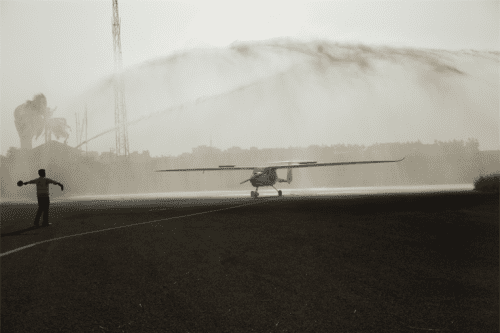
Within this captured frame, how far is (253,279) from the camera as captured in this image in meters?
13.0

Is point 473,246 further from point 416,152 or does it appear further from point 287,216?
point 416,152

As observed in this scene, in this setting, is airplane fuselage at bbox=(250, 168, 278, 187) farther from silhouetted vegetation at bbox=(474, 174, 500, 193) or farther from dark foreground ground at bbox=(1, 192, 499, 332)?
dark foreground ground at bbox=(1, 192, 499, 332)

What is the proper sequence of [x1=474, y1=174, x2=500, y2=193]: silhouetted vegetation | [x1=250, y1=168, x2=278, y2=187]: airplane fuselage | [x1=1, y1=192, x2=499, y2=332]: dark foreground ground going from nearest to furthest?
[x1=1, y1=192, x2=499, y2=332]: dark foreground ground → [x1=474, y1=174, x2=500, y2=193]: silhouetted vegetation → [x1=250, y1=168, x2=278, y2=187]: airplane fuselage

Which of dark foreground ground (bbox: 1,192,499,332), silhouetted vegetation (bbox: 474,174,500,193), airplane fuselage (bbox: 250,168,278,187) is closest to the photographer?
dark foreground ground (bbox: 1,192,499,332)

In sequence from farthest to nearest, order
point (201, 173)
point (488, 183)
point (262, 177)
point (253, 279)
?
point (201, 173)
point (262, 177)
point (488, 183)
point (253, 279)

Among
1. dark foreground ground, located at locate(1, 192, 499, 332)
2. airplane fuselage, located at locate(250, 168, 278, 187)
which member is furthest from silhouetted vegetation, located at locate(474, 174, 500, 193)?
dark foreground ground, located at locate(1, 192, 499, 332)

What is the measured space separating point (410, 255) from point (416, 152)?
18827cm

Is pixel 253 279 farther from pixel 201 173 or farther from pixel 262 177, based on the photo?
pixel 201 173

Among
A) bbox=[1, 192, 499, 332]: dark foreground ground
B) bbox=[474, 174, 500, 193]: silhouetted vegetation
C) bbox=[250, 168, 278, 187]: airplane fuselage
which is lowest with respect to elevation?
bbox=[1, 192, 499, 332]: dark foreground ground

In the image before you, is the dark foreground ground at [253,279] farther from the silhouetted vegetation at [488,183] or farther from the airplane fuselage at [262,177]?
the silhouetted vegetation at [488,183]

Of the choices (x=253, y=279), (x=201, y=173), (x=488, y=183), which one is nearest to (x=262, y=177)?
(x=488, y=183)

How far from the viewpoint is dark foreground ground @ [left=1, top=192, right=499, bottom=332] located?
33.3 feet

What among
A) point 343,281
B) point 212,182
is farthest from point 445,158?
point 343,281

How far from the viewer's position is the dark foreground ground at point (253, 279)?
10148 millimetres
